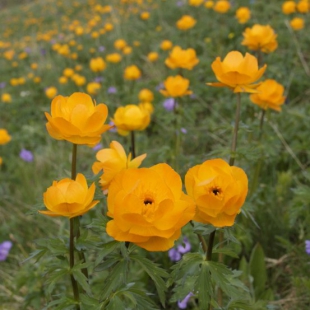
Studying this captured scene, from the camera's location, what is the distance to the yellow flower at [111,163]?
89cm

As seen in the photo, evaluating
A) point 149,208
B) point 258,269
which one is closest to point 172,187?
point 149,208

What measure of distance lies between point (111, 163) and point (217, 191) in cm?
27

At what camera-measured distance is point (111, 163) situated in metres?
0.90

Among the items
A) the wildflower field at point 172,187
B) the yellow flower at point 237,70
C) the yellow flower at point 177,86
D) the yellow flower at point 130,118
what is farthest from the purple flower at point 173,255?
the yellow flower at point 237,70

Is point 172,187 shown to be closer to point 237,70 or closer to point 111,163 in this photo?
point 111,163

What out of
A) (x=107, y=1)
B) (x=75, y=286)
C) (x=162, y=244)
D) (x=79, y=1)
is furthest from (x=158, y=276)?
(x=79, y=1)

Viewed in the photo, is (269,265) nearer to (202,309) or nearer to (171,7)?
(202,309)

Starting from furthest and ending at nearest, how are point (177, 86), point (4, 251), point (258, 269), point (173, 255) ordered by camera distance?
point (4, 251) → point (177, 86) → point (173, 255) → point (258, 269)

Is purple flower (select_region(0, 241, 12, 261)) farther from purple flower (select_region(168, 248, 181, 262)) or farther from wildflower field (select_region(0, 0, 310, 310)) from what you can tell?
purple flower (select_region(168, 248, 181, 262))

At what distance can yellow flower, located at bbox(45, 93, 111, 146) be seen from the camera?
0.85m

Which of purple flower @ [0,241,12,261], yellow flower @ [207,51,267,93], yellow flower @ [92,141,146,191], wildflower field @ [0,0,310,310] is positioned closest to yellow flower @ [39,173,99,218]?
wildflower field @ [0,0,310,310]

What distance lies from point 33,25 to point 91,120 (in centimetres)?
850

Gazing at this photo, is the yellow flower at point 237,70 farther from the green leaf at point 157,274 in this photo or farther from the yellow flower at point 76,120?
the green leaf at point 157,274

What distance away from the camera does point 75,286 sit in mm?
876
